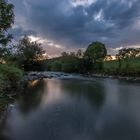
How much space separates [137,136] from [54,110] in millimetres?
9690

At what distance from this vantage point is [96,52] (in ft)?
416

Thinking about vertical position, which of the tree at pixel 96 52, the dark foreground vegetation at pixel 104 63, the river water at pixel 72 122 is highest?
the tree at pixel 96 52

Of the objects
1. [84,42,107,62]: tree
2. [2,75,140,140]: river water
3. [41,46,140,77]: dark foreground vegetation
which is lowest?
[2,75,140,140]: river water

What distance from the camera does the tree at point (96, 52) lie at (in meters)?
126

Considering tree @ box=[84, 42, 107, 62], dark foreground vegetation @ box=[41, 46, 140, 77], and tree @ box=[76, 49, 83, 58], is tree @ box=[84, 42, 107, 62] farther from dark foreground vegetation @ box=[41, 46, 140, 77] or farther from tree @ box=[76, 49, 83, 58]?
tree @ box=[76, 49, 83, 58]

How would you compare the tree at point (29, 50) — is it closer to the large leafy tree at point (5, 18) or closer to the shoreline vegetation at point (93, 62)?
the shoreline vegetation at point (93, 62)

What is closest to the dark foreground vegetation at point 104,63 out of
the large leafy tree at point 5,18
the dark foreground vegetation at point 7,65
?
the dark foreground vegetation at point 7,65

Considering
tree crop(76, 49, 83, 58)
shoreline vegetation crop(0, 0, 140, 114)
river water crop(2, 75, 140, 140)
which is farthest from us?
tree crop(76, 49, 83, 58)

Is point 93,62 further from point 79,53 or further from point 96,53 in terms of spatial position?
point 79,53

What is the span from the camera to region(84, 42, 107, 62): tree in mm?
126056

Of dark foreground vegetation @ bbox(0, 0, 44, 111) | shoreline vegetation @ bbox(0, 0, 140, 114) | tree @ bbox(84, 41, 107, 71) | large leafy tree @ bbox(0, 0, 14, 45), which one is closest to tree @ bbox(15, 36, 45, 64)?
shoreline vegetation @ bbox(0, 0, 140, 114)

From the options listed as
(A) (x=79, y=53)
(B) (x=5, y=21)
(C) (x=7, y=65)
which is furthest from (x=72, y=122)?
(A) (x=79, y=53)

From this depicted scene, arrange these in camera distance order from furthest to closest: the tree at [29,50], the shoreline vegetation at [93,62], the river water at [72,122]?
the tree at [29,50]
the shoreline vegetation at [93,62]
the river water at [72,122]

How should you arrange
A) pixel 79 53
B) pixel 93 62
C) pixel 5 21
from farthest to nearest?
1. pixel 79 53
2. pixel 93 62
3. pixel 5 21
